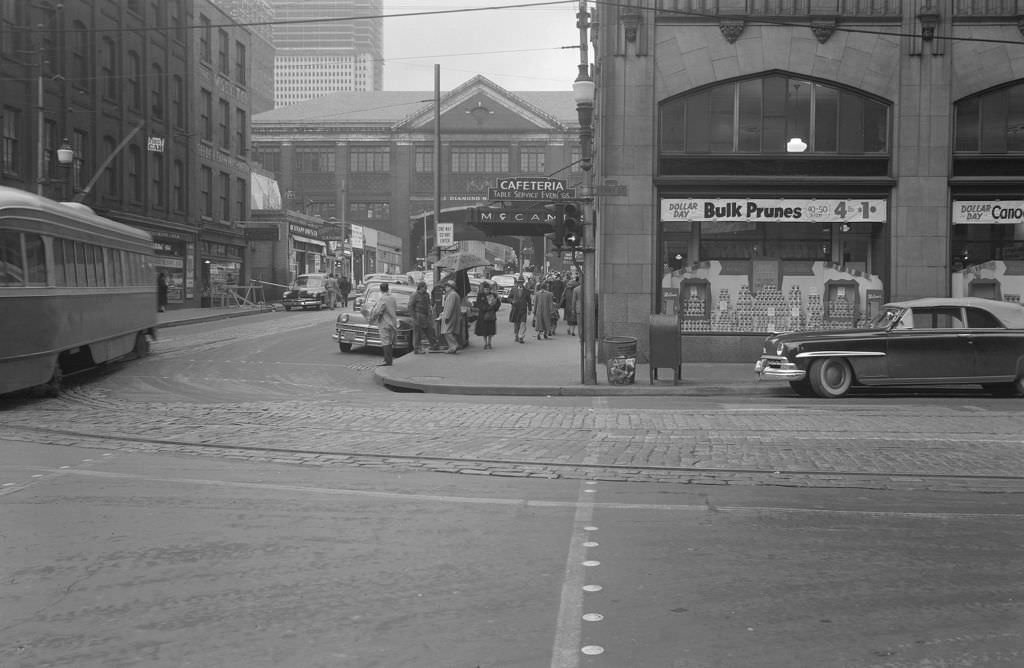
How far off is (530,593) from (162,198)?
141 feet

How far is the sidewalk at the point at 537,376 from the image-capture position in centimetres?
1662

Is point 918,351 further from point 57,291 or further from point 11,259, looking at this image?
point 11,259

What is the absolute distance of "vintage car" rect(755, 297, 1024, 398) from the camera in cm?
1556

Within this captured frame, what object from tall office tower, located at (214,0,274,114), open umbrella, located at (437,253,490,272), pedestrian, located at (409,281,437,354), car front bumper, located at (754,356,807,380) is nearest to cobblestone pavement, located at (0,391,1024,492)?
car front bumper, located at (754,356,807,380)

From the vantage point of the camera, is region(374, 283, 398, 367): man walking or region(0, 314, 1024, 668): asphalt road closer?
region(0, 314, 1024, 668): asphalt road

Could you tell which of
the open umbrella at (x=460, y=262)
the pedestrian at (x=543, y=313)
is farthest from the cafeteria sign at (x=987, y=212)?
the open umbrella at (x=460, y=262)

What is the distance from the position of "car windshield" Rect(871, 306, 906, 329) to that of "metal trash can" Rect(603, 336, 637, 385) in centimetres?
415

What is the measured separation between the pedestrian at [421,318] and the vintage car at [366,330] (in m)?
0.63

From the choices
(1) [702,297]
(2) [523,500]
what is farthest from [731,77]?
(2) [523,500]

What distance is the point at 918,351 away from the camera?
1557cm

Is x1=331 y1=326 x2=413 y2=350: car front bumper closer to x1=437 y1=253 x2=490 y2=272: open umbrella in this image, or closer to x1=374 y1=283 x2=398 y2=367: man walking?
x1=437 y1=253 x2=490 y2=272: open umbrella

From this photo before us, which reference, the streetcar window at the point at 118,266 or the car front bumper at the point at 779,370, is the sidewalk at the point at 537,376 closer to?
the car front bumper at the point at 779,370

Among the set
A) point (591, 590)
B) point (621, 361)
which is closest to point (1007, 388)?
point (621, 361)

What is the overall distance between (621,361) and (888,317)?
456cm
